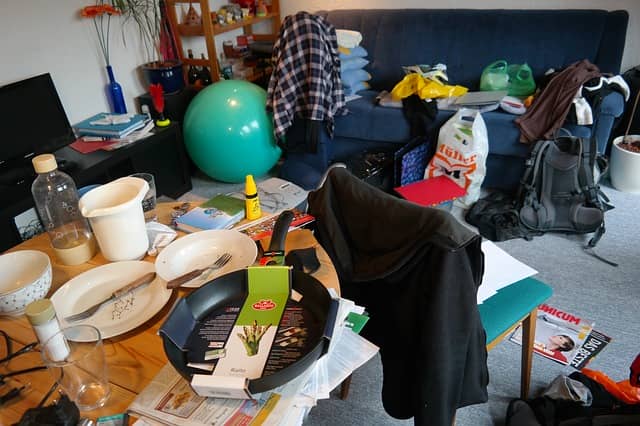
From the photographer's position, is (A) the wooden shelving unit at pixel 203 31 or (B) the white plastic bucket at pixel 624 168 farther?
(A) the wooden shelving unit at pixel 203 31

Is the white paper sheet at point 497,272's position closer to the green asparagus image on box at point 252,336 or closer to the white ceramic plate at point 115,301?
the green asparagus image on box at point 252,336

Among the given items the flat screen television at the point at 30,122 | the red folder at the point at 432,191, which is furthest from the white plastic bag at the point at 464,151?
the flat screen television at the point at 30,122

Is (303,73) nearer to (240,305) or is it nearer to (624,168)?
(624,168)

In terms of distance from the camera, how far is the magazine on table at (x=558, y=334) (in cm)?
173

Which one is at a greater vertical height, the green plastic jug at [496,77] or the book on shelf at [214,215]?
the book on shelf at [214,215]

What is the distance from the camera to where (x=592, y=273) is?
2119mm

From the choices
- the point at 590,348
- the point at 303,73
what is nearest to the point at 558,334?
the point at 590,348

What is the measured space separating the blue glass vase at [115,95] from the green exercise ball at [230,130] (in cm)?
41

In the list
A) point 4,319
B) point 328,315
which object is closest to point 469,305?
point 328,315

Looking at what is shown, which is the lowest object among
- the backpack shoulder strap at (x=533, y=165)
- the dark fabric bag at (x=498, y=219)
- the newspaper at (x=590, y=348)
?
the newspaper at (x=590, y=348)

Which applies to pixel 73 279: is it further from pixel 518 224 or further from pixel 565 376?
pixel 518 224

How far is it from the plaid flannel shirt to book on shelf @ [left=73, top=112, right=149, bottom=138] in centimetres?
77

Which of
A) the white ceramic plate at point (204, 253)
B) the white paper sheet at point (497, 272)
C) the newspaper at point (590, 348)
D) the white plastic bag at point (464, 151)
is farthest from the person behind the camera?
the white plastic bag at point (464, 151)

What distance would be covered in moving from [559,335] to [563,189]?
857 millimetres
